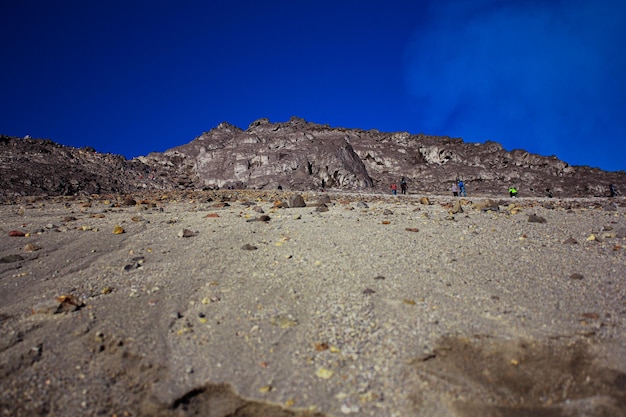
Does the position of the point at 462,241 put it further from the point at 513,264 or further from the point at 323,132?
the point at 323,132

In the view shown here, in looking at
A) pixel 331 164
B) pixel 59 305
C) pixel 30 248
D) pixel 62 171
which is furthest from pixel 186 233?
pixel 331 164

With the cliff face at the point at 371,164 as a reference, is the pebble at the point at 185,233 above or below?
below

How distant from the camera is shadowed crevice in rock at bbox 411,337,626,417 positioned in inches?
190

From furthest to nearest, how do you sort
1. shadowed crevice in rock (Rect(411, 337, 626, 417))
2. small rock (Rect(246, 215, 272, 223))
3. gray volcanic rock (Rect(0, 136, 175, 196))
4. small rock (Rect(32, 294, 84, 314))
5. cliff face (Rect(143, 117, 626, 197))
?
cliff face (Rect(143, 117, 626, 197)), gray volcanic rock (Rect(0, 136, 175, 196)), small rock (Rect(246, 215, 272, 223)), small rock (Rect(32, 294, 84, 314)), shadowed crevice in rock (Rect(411, 337, 626, 417))

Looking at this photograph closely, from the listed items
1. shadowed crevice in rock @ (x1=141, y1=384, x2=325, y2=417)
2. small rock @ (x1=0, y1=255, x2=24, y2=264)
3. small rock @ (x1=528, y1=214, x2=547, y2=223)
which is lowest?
shadowed crevice in rock @ (x1=141, y1=384, x2=325, y2=417)

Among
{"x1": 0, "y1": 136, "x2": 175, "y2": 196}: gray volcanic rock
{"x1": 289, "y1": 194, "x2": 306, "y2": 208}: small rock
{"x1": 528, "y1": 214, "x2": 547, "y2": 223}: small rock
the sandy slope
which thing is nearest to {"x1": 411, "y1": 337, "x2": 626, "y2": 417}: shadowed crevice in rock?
the sandy slope

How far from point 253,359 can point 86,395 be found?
82.8 inches

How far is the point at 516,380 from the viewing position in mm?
5230

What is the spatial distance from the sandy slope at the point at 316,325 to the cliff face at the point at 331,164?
27.4 metres

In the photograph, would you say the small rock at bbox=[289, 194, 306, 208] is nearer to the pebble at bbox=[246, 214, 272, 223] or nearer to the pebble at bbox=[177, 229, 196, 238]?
the pebble at bbox=[246, 214, 272, 223]

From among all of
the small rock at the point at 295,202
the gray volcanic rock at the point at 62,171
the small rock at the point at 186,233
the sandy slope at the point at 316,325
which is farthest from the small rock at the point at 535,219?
the gray volcanic rock at the point at 62,171

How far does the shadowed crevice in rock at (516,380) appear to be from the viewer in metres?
4.82

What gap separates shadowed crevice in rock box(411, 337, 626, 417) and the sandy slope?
2 centimetres

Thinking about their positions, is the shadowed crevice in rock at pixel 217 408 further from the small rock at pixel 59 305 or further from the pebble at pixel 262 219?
the pebble at pixel 262 219
